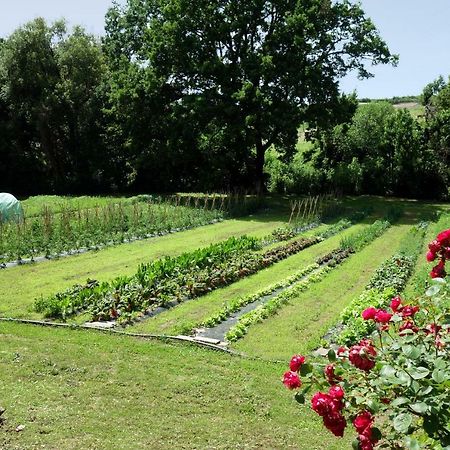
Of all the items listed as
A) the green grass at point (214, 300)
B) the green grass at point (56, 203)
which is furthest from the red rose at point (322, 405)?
the green grass at point (56, 203)

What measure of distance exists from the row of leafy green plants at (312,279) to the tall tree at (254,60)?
754 cm

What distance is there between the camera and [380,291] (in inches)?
431

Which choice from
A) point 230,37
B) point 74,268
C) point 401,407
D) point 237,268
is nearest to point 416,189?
point 230,37

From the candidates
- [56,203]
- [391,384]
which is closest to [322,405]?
[391,384]

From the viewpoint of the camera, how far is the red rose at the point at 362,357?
300 centimetres

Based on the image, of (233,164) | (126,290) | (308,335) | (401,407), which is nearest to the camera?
(401,407)

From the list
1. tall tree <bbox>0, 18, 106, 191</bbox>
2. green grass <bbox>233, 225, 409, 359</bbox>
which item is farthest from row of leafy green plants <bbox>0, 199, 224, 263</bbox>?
tall tree <bbox>0, 18, 106, 191</bbox>

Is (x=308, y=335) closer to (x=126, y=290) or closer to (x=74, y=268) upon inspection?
(x=126, y=290)

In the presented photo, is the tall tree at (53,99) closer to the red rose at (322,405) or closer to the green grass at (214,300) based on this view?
the green grass at (214,300)

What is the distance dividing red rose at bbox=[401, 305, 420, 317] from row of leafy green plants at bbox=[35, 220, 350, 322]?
6526mm

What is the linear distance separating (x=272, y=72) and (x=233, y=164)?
7016mm

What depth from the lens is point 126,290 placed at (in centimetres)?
1020

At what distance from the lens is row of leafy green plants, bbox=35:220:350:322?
961 centimetres

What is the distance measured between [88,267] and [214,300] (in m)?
4.14
